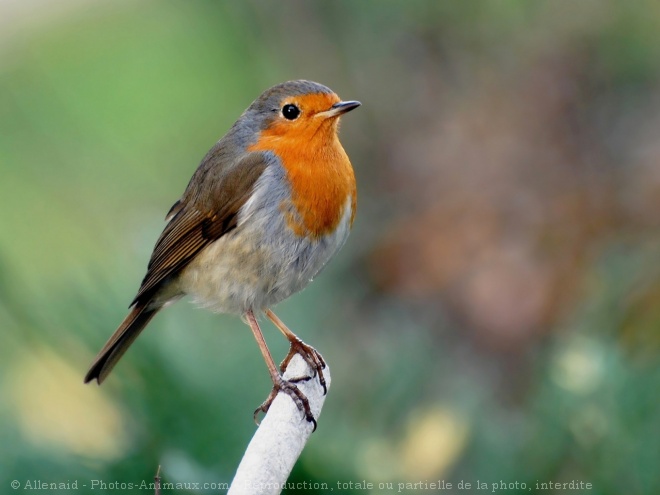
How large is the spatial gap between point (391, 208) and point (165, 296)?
86.8 inches

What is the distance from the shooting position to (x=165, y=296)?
2.93 meters

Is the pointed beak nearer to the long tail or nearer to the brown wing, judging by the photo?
the brown wing

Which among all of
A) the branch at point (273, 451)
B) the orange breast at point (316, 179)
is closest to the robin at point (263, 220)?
the orange breast at point (316, 179)

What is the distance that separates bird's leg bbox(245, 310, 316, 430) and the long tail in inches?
11.6

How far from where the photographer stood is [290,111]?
2727mm

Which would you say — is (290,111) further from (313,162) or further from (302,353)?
(302,353)

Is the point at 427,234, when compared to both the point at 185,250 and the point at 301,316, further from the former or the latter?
the point at 185,250

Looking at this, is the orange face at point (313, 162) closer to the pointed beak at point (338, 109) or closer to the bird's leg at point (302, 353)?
the pointed beak at point (338, 109)

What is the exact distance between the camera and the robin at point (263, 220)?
2.62 metres

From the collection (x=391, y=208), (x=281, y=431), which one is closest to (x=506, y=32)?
(x=391, y=208)

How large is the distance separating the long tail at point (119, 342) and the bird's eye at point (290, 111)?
64 centimetres

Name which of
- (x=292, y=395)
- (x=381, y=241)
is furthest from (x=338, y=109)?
(x=381, y=241)

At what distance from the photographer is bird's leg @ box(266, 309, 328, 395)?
2.56 metres

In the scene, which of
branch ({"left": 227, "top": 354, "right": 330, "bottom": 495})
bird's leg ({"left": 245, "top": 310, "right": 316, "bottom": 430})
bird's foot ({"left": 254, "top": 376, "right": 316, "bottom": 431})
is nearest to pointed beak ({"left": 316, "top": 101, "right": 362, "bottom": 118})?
bird's leg ({"left": 245, "top": 310, "right": 316, "bottom": 430})
